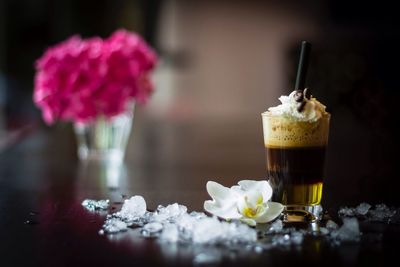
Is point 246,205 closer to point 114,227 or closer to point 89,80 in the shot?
point 114,227

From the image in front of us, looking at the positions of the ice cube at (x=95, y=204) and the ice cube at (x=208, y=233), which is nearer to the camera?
the ice cube at (x=208, y=233)

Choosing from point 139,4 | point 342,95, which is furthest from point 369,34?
point 342,95

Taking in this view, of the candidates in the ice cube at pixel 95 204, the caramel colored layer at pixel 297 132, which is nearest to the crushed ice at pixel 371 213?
the caramel colored layer at pixel 297 132

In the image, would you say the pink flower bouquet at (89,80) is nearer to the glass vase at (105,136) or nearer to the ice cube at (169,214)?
the glass vase at (105,136)

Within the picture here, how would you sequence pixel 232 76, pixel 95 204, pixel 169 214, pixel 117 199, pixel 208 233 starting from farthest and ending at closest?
pixel 232 76 → pixel 117 199 → pixel 95 204 → pixel 169 214 → pixel 208 233

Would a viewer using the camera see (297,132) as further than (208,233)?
Yes

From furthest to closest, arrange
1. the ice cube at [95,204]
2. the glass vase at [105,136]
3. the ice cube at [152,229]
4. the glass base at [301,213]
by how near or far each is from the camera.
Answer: the glass vase at [105,136] → the ice cube at [95,204] → the glass base at [301,213] → the ice cube at [152,229]

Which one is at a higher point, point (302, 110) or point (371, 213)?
point (302, 110)

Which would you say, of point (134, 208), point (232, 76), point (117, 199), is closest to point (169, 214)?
point (134, 208)
